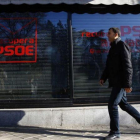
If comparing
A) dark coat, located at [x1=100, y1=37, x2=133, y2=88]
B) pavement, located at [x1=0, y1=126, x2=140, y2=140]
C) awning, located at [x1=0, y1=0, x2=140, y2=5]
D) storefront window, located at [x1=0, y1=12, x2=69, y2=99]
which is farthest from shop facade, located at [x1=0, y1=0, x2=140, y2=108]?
dark coat, located at [x1=100, y1=37, x2=133, y2=88]

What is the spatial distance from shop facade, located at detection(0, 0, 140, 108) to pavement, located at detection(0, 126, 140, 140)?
74cm

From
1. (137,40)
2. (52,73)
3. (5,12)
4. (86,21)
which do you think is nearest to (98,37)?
(86,21)

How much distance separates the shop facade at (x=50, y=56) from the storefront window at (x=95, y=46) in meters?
0.02

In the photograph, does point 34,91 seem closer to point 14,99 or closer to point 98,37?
point 14,99

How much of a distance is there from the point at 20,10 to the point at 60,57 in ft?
4.70

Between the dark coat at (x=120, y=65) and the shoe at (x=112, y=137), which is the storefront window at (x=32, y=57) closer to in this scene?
the dark coat at (x=120, y=65)

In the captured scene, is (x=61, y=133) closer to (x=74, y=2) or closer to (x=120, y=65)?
(x=120, y=65)

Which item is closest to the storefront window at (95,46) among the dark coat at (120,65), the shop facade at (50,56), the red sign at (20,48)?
the shop facade at (50,56)

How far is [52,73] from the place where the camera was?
19.6ft

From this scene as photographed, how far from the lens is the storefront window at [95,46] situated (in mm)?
6023

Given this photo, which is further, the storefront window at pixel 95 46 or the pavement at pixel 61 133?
the storefront window at pixel 95 46

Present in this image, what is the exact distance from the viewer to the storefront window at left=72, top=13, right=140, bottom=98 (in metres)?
6.02

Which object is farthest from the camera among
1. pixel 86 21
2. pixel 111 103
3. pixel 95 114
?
pixel 86 21

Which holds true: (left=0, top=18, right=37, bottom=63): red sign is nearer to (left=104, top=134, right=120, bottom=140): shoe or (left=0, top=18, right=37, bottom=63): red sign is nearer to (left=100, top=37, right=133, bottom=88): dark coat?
(left=100, top=37, right=133, bottom=88): dark coat
